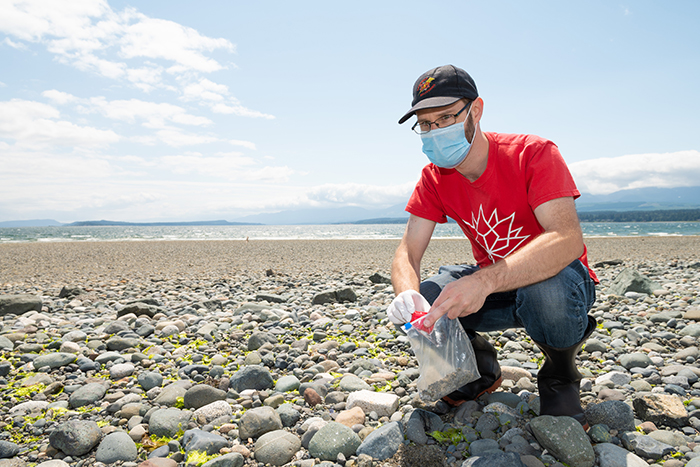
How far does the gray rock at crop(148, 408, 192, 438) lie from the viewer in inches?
95.7

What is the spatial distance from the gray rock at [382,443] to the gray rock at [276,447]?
38cm

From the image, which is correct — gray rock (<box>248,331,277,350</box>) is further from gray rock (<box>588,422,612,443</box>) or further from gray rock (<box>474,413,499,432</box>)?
gray rock (<box>588,422,612,443</box>)

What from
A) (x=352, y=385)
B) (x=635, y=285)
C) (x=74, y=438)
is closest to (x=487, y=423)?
(x=352, y=385)

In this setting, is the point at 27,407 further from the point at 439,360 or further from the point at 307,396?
the point at 439,360

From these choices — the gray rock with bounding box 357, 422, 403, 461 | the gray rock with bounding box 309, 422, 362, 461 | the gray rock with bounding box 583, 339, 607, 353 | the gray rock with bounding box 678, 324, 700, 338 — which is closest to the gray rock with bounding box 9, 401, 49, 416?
the gray rock with bounding box 309, 422, 362, 461

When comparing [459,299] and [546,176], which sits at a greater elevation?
[546,176]

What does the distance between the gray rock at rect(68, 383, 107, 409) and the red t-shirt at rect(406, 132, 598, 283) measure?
2748 mm

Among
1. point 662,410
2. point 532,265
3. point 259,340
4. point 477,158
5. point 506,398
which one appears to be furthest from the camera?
point 259,340

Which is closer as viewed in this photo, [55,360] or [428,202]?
[428,202]

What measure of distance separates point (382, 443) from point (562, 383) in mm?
1126

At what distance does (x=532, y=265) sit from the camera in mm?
2115

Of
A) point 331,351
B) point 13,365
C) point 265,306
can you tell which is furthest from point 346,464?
point 265,306

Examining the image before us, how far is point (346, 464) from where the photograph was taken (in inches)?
83.3

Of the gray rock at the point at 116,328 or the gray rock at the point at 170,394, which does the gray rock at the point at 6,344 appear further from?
the gray rock at the point at 170,394
